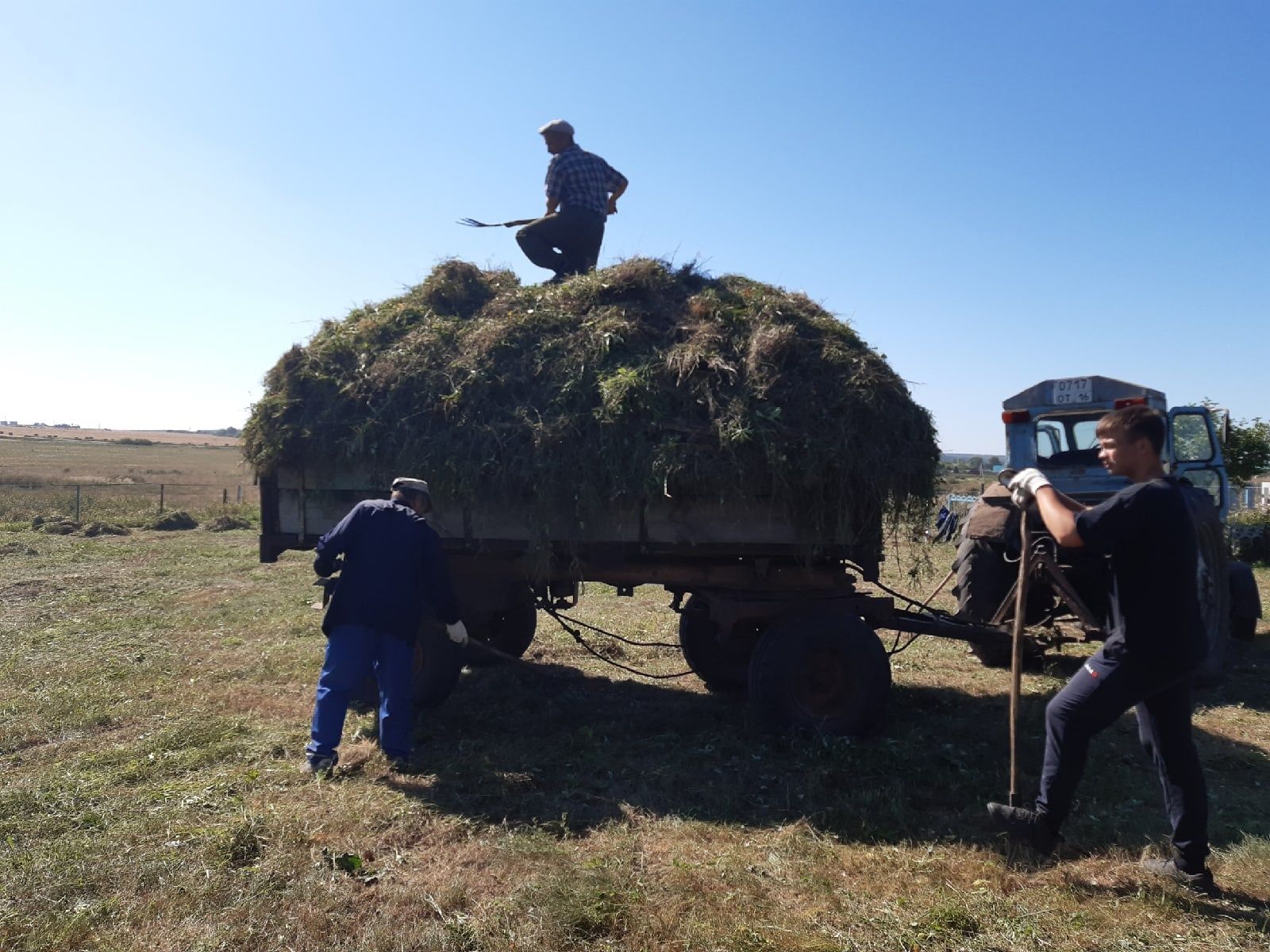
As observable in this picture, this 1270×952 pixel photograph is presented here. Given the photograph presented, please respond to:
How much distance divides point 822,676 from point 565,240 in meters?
4.72

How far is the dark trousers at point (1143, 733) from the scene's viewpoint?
3471 mm

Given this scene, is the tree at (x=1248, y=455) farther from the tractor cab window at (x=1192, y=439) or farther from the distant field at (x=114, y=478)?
the distant field at (x=114, y=478)

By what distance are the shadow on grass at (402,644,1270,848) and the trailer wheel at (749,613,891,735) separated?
199mm

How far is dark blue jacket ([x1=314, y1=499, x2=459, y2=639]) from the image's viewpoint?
5.17 meters

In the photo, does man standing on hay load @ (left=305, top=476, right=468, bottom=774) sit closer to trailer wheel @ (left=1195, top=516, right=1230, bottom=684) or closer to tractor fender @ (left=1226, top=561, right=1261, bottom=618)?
trailer wheel @ (left=1195, top=516, right=1230, bottom=684)

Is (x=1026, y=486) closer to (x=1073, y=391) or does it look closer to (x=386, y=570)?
(x=386, y=570)

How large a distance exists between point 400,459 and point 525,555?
3.52 ft

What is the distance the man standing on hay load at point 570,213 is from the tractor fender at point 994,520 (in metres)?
4.23

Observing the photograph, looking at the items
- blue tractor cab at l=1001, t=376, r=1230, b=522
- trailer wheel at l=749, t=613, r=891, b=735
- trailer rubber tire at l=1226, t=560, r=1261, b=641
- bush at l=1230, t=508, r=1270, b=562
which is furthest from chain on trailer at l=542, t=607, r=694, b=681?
bush at l=1230, t=508, r=1270, b=562

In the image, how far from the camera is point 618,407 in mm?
5387

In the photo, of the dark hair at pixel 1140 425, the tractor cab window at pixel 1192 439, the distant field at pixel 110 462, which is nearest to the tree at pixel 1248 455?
the tractor cab window at pixel 1192 439

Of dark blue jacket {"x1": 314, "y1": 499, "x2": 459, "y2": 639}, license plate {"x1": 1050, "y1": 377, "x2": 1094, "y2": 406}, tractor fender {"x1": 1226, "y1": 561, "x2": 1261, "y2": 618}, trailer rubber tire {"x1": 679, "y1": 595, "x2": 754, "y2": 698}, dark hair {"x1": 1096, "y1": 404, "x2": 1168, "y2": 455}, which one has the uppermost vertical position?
license plate {"x1": 1050, "y1": 377, "x2": 1094, "y2": 406}

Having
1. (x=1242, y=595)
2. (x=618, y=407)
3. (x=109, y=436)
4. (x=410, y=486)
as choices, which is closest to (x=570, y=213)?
(x=618, y=407)

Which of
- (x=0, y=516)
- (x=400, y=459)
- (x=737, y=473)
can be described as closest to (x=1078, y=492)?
(x=737, y=473)
